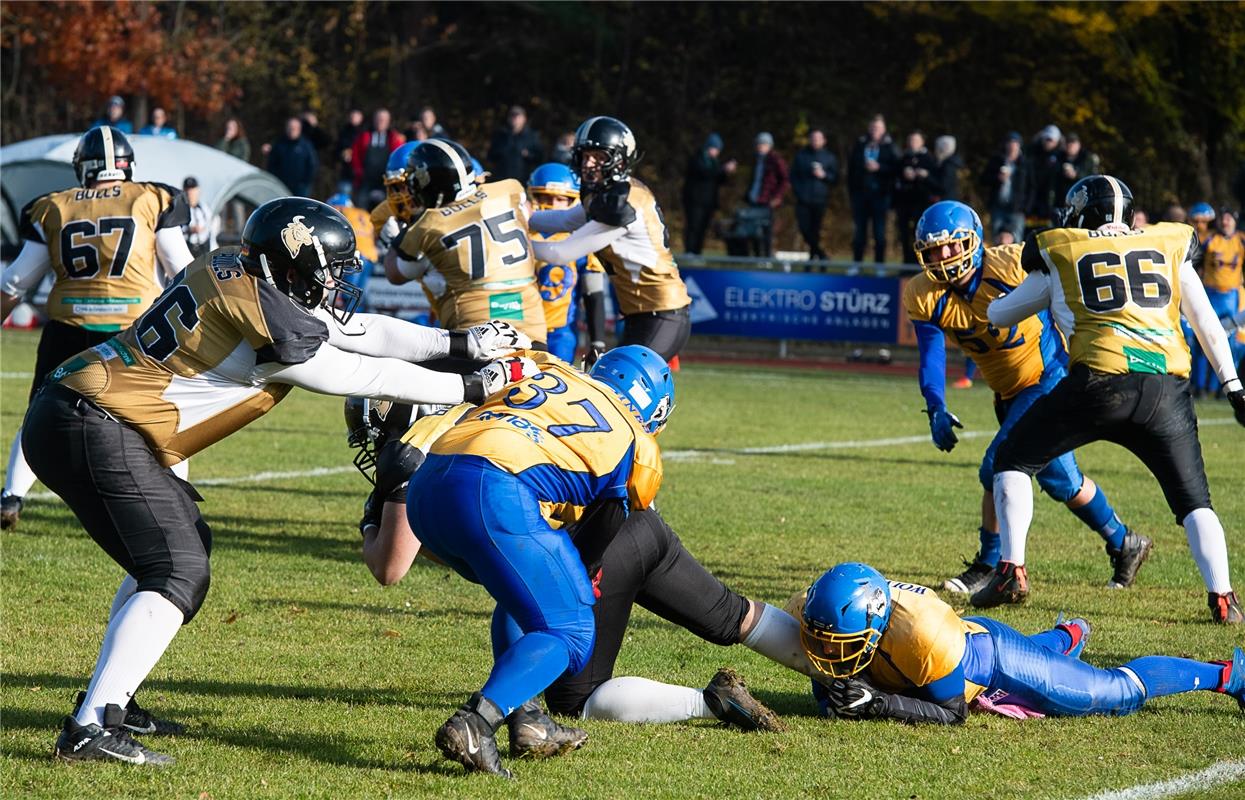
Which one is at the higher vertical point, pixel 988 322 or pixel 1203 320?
pixel 1203 320

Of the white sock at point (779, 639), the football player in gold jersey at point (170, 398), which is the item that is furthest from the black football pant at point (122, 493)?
the white sock at point (779, 639)

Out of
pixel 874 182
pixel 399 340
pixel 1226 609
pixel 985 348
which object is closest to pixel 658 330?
pixel 985 348

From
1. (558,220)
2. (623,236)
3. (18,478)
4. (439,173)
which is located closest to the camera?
(439,173)

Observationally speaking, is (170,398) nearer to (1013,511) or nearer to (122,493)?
(122,493)

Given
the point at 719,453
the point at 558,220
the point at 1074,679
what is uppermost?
the point at 558,220

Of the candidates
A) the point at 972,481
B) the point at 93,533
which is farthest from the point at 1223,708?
the point at 972,481

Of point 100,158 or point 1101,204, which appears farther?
point 100,158

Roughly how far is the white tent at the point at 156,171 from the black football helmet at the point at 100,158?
43.4 feet

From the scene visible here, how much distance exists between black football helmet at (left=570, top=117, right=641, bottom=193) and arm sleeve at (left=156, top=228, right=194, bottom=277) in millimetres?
2086

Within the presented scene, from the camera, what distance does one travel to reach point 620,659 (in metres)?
5.68

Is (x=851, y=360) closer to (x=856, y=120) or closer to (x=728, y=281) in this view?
(x=728, y=281)

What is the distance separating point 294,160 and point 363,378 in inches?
720

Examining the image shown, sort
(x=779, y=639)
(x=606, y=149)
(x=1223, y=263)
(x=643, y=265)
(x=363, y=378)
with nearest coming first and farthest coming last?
(x=363, y=378) → (x=779, y=639) → (x=606, y=149) → (x=643, y=265) → (x=1223, y=263)

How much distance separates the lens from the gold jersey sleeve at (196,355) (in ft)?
14.4
